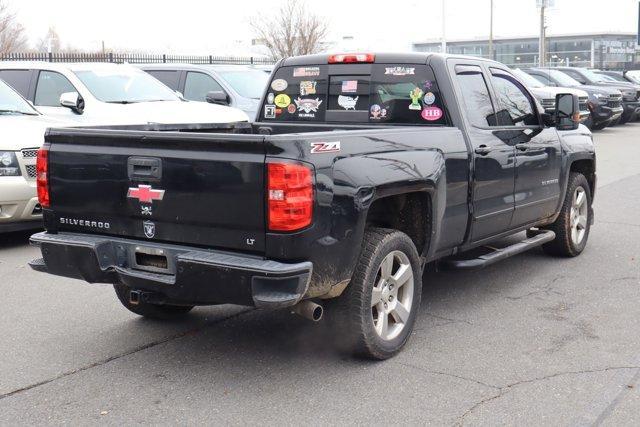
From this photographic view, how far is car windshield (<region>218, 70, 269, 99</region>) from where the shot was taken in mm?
14047

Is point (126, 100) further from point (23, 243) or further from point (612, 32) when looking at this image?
point (612, 32)

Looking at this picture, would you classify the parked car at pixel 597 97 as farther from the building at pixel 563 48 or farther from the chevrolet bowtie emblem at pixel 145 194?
the building at pixel 563 48

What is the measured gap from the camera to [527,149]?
6.51 meters

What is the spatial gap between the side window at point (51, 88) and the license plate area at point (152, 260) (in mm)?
6954

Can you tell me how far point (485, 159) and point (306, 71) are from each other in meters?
1.60

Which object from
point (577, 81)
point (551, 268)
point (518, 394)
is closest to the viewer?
point (518, 394)

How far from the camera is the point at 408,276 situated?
5082 mm

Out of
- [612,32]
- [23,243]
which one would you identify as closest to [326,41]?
[23,243]

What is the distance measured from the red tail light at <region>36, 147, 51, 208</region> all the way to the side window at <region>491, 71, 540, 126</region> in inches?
132

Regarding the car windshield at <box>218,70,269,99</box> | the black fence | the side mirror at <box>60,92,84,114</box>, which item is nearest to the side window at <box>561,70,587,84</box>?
the black fence

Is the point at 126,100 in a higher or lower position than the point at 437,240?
higher

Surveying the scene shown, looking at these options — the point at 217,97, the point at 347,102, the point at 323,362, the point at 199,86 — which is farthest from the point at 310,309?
the point at 199,86

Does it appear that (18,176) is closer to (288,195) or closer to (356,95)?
(356,95)

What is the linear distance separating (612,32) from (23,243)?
77.8 m
